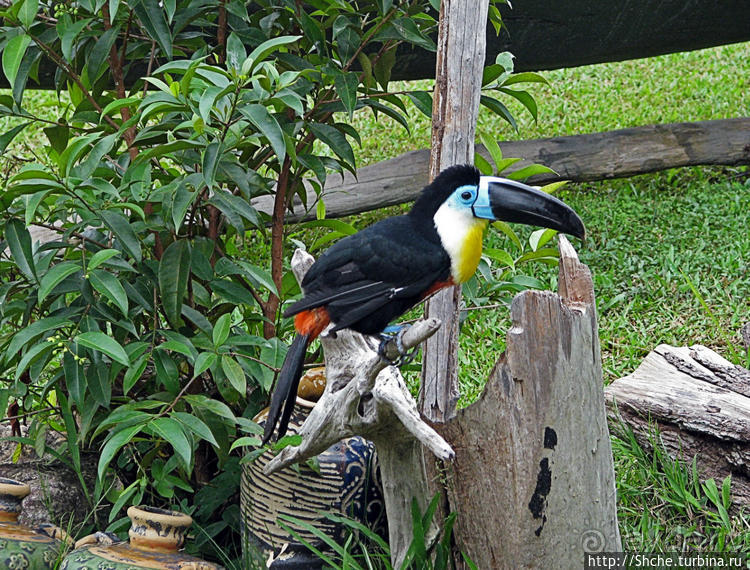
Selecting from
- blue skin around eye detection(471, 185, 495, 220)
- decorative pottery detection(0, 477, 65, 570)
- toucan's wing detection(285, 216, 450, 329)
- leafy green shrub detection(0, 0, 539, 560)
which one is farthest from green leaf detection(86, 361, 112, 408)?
blue skin around eye detection(471, 185, 495, 220)

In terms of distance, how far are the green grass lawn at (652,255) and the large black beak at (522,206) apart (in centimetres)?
115

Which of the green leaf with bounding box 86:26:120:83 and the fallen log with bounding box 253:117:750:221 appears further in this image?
the fallen log with bounding box 253:117:750:221

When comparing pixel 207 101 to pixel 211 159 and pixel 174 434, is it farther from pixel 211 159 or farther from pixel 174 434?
pixel 174 434

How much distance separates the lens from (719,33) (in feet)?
19.3

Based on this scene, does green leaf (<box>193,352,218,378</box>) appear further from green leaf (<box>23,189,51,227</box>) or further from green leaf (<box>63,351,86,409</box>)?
green leaf (<box>23,189,51,227</box>)

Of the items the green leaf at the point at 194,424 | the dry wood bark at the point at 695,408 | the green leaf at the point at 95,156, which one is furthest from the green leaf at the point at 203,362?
the dry wood bark at the point at 695,408

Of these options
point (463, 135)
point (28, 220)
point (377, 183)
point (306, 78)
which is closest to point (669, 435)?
point (463, 135)

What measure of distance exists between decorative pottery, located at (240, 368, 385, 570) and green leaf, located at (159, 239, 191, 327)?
0.54 meters

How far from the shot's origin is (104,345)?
246cm

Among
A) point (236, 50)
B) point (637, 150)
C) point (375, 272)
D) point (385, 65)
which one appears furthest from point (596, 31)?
point (375, 272)

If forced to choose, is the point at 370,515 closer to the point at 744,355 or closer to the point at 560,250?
the point at 560,250

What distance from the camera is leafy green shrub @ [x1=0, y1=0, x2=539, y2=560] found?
2.50 metres

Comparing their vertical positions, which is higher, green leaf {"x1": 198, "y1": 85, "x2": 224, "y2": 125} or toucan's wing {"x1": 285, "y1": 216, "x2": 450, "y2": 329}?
green leaf {"x1": 198, "y1": 85, "x2": 224, "y2": 125}

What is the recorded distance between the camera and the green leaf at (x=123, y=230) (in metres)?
2.59
